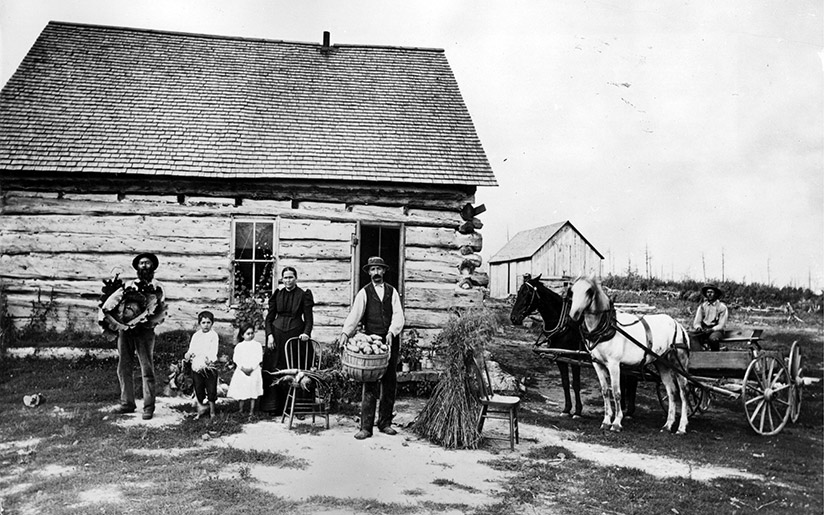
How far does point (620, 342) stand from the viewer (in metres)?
7.84

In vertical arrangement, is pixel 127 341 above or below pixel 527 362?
above

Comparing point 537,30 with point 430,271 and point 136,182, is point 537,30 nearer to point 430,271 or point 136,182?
point 430,271

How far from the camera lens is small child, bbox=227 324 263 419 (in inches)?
297

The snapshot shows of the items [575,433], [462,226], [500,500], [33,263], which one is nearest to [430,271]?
[462,226]

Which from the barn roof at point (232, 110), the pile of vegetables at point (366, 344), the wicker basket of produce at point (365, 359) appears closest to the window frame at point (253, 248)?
the barn roof at point (232, 110)

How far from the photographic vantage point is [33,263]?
35.7 ft

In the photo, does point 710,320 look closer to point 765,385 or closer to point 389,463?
point 765,385

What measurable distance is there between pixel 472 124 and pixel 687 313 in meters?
6.92

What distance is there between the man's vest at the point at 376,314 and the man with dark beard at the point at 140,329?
9.47 feet

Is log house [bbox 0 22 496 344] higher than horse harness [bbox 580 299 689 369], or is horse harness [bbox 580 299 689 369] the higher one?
log house [bbox 0 22 496 344]

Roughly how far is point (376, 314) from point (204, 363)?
2.36m

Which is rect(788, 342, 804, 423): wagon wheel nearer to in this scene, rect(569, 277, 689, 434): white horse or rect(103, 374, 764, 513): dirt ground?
rect(569, 277, 689, 434): white horse

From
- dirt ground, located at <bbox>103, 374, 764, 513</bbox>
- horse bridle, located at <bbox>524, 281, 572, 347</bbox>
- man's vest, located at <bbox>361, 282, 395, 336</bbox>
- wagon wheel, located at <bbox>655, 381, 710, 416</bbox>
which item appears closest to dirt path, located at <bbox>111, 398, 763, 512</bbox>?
dirt ground, located at <bbox>103, 374, 764, 513</bbox>

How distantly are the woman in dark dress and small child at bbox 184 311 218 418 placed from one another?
713 millimetres
